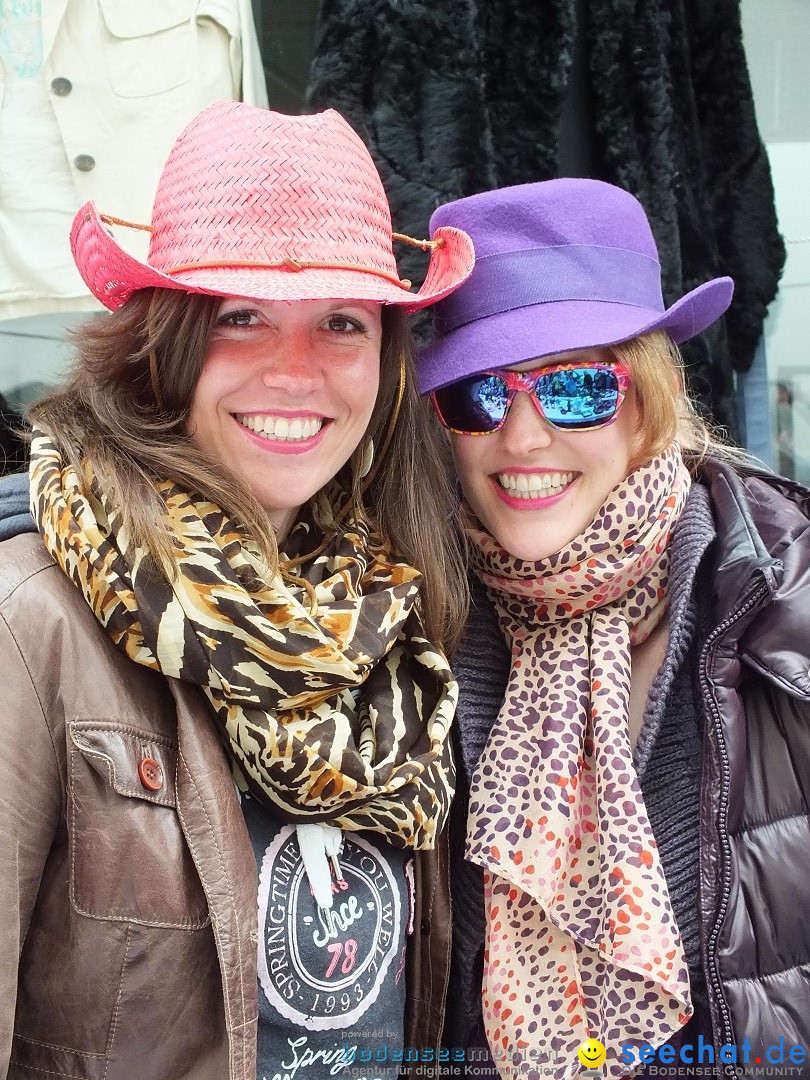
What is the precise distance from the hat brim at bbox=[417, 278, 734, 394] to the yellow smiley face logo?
1266 millimetres

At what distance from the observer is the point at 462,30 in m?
2.10

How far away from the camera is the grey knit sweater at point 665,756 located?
166 centimetres

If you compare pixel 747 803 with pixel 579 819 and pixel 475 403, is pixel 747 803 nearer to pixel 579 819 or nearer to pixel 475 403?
pixel 579 819

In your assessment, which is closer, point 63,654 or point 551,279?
point 63,654

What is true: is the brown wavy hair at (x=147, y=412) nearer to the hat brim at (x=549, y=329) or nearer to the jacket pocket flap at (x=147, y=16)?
the hat brim at (x=549, y=329)

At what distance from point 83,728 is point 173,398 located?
591mm

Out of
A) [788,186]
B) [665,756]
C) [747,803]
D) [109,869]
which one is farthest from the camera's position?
[788,186]

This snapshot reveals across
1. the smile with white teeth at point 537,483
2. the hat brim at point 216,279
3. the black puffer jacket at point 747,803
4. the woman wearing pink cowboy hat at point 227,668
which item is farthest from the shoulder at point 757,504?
the hat brim at point 216,279

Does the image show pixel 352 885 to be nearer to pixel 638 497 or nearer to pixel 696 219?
pixel 638 497

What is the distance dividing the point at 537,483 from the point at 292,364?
57 centimetres

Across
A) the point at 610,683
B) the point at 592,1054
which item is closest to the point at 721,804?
the point at 610,683

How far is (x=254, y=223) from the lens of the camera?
1.49 metres

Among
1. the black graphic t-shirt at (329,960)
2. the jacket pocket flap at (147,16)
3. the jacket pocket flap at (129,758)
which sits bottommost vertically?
the black graphic t-shirt at (329,960)

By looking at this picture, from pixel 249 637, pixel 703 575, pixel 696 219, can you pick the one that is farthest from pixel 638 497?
pixel 696 219
